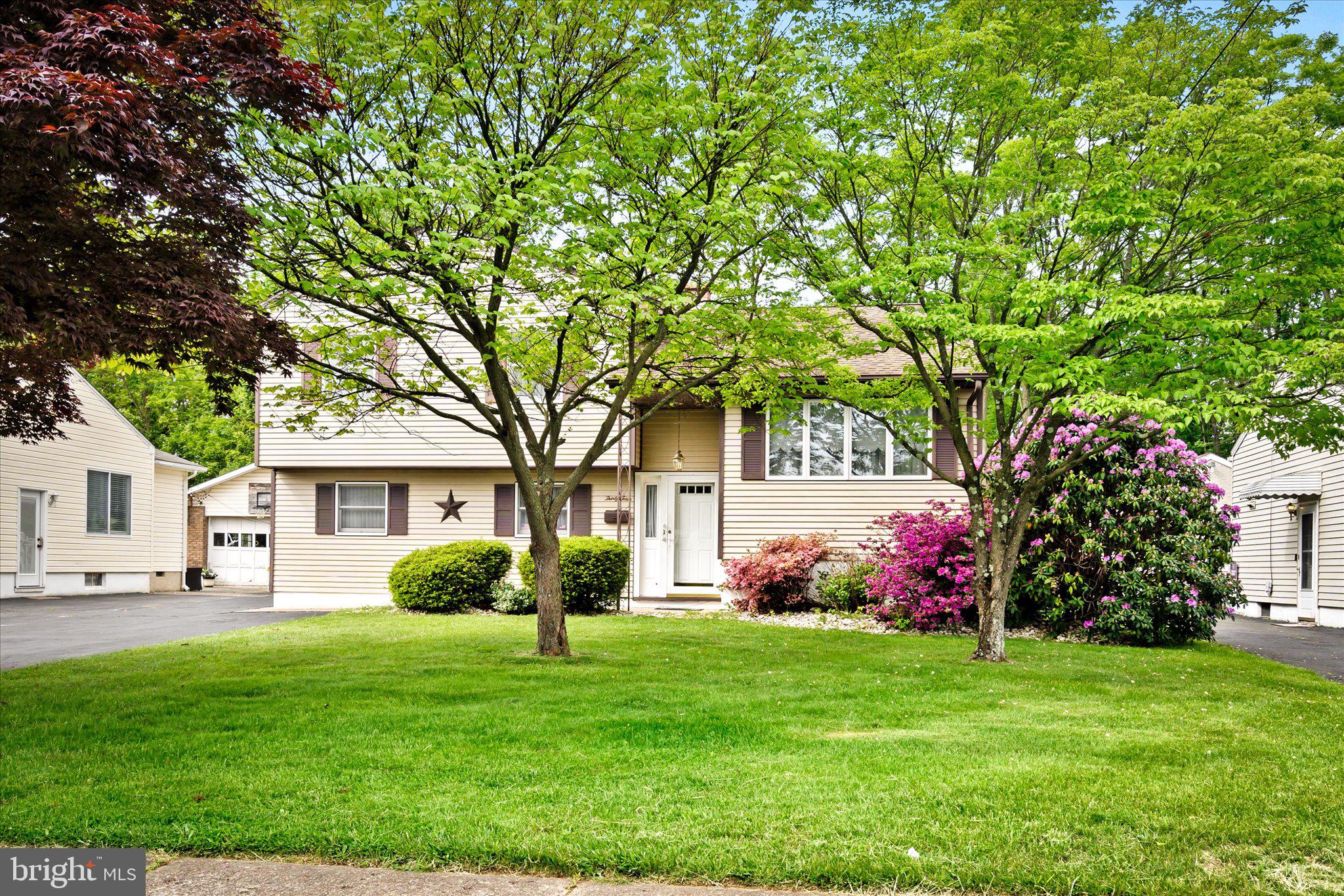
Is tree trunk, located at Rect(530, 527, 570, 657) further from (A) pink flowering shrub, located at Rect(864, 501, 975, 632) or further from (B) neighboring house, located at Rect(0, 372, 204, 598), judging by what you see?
(B) neighboring house, located at Rect(0, 372, 204, 598)

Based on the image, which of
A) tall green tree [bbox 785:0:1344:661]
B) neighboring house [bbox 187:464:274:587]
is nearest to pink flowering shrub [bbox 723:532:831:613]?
tall green tree [bbox 785:0:1344:661]

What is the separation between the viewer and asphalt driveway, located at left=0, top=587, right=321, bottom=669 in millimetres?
12289

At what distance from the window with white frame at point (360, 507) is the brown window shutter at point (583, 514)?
4163 mm

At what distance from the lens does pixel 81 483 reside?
77.9 ft

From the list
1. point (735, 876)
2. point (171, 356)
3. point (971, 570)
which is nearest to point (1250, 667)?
point (971, 570)

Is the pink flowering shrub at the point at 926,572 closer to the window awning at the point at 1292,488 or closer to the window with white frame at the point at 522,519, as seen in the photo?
the window with white frame at the point at 522,519

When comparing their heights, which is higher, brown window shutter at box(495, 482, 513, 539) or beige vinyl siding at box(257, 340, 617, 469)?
beige vinyl siding at box(257, 340, 617, 469)

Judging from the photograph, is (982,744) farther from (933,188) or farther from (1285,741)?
(933,188)

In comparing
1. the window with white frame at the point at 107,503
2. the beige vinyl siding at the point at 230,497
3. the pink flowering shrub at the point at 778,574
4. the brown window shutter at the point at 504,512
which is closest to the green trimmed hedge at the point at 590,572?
the pink flowering shrub at the point at 778,574

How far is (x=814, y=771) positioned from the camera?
207 inches

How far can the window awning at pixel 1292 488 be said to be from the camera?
755 inches

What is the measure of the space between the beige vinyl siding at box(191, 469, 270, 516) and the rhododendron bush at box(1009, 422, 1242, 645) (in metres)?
25.3

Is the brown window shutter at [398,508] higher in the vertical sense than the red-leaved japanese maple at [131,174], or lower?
lower

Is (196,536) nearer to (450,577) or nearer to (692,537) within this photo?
(450,577)
